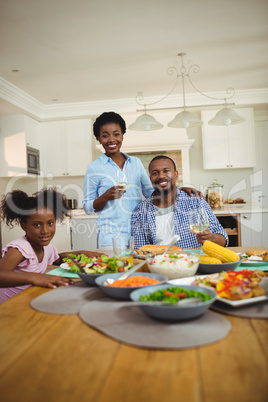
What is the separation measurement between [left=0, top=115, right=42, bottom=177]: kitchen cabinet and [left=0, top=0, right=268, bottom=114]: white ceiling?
284mm

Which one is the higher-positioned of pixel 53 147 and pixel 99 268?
pixel 53 147

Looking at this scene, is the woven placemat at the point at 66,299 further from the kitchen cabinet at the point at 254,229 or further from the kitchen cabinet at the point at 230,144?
the kitchen cabinet at the point at 230,144

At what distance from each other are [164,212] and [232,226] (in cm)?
240

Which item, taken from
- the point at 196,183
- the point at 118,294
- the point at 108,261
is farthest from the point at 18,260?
the point at 196,183

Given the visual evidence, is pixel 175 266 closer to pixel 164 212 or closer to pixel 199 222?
pixel 199 222

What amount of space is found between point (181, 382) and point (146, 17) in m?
2.93

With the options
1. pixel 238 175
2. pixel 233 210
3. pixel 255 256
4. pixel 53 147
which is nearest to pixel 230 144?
pixel 238 175

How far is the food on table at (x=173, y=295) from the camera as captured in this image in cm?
79

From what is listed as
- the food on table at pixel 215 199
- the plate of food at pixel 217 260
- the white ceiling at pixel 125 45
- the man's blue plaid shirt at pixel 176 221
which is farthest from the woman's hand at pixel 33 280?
the food on table at pixel 215 199

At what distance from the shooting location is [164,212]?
212 centimetres

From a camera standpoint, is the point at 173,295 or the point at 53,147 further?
the point at 53,147

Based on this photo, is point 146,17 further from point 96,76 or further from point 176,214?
point 176,214

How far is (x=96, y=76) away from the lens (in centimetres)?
403

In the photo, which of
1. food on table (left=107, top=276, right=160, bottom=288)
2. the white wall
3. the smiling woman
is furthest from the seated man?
the white wall
